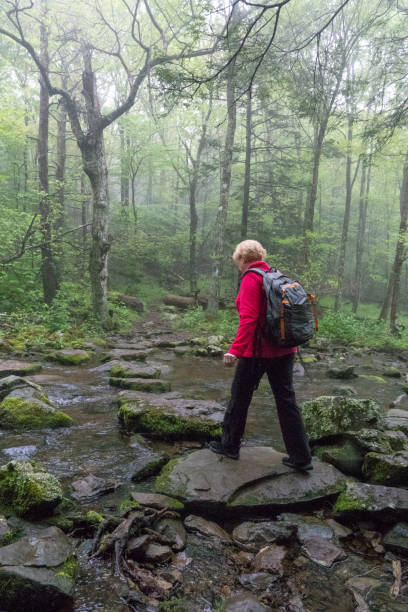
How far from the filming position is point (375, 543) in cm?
273

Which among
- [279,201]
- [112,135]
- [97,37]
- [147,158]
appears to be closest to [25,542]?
[97,37]

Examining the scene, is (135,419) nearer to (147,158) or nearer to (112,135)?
(147,158)

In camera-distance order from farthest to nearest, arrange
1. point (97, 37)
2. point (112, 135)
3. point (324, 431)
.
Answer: point (112, 135) → point (97, 37) → point (324, 431)

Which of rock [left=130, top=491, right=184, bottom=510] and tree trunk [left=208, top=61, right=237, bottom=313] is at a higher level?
tree trunk [left=208, top=61, right=237, bottom=313]

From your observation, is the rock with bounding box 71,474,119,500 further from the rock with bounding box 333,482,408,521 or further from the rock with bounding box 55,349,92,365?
the rock with bounding box 55,349,92,365

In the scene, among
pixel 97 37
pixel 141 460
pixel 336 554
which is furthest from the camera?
pixel 97 37

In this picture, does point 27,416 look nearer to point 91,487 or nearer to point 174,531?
point 91,487

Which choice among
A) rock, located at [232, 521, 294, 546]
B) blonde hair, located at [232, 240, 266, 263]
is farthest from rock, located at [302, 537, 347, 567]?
blonde hair, located at [232, 240, 266, 263]

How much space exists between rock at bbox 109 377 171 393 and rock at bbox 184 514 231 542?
3560mm

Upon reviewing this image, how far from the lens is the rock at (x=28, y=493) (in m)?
2.69

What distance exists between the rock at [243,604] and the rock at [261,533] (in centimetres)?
60

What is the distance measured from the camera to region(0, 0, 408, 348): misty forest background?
272 inches

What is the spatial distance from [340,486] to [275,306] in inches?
69.6

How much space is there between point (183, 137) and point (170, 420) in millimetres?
24420
